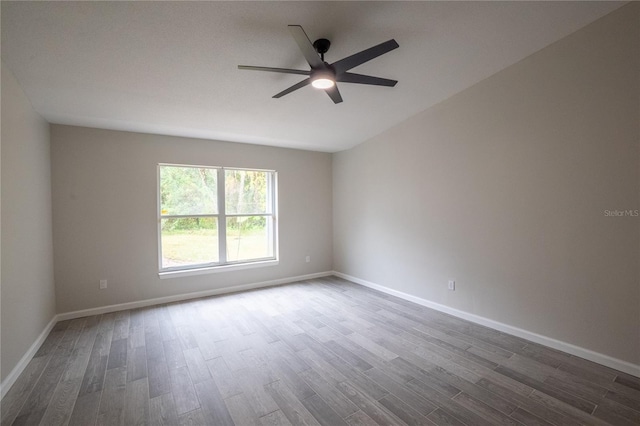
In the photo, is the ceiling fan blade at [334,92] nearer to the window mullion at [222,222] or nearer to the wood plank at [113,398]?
the window mullion at [222,222]

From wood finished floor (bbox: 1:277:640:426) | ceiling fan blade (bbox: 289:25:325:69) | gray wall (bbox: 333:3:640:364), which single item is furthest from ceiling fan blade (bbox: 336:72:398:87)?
wood finished floor (bbox: 1:277:640:426)

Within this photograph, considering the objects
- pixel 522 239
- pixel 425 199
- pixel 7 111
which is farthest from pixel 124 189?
pixel 522 239

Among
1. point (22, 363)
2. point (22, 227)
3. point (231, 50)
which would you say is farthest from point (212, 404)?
point (231, 50)

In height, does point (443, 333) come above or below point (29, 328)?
below

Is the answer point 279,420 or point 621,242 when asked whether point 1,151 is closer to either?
point 279,420

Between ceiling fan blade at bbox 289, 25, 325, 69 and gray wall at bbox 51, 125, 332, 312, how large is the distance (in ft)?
9.60

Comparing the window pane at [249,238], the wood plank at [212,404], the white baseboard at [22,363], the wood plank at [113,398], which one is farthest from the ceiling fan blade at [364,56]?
the white baseboard at [22,363]

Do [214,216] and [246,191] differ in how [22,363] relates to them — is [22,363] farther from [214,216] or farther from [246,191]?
[246,191]

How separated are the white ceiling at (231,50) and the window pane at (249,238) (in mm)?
1848

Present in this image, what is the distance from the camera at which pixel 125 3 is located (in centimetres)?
190

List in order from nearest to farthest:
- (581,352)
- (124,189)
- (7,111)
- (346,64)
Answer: (346,64), (7,111), (581,352), (124,189)

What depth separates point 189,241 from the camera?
4.39 metres

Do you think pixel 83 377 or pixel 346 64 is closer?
pixel 346 64

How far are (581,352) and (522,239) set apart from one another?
43.8 inches
